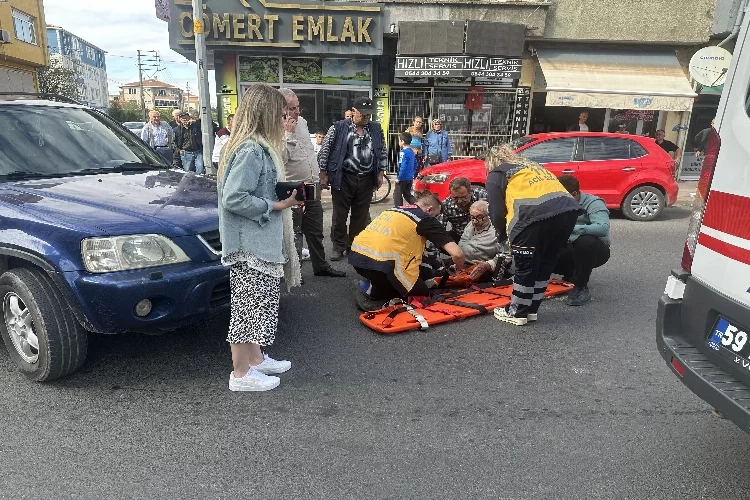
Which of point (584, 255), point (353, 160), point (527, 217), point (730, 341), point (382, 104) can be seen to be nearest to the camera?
point (730, 341)

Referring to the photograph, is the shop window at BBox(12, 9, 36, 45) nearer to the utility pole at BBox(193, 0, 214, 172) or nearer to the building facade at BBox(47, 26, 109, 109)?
the utility pole at BBox(193, 0, 214, 172)

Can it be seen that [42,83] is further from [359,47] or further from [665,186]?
[665,186]

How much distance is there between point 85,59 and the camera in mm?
97938

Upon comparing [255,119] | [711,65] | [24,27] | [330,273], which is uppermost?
[24,27]

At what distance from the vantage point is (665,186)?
9.14m

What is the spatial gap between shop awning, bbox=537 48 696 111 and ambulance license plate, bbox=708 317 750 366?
12.4 m

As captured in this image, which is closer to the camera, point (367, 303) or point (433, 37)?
point (367, 303)

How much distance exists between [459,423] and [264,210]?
1637 mm

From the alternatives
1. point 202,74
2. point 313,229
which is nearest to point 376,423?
point 313,229

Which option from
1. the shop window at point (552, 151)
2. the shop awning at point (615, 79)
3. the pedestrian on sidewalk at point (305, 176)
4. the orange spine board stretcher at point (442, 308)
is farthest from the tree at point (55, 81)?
the orange spine board stretcher at point (442, 308)

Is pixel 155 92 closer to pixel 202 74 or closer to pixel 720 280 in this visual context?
pixel 202 74

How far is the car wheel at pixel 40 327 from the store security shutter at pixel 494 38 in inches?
475

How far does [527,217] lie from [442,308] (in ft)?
3.62

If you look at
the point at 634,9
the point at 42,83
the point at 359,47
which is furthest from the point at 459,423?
the point at 42,83
